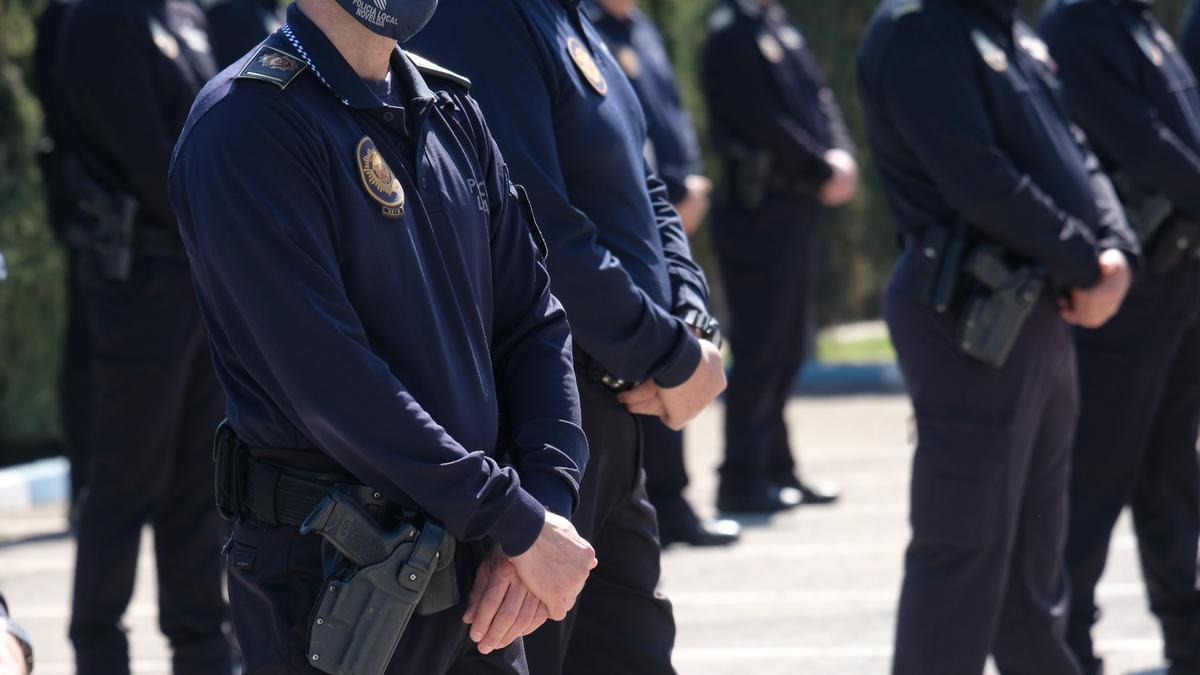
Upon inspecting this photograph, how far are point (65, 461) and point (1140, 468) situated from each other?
17.1ft

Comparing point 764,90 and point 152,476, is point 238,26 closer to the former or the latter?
point 152,476

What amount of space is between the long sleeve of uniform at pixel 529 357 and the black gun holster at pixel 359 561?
0.76 ft

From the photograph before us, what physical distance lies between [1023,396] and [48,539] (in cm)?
463

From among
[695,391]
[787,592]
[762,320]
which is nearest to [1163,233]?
[787,592]

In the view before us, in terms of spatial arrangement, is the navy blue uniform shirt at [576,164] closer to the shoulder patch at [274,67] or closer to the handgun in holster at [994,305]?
the shoulder patch at [274,67]

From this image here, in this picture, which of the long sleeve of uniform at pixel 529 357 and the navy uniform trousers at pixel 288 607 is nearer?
the navy uniform trousers at pixel 288 607

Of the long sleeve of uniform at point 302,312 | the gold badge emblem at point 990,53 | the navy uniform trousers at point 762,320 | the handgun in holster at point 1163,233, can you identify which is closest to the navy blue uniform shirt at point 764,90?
the navy uniform trousers at point 762,320

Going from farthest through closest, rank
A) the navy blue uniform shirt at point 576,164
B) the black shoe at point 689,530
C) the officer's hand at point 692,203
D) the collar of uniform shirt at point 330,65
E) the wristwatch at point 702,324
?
the officer's hand at point 692,203, the black shoe at point 689,530, the wristwatch at point 702,324, the navy blue uniform shirt at point 576,164, the collar of uniform shirt at point 330,65

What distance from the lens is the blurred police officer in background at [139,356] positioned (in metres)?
4.37

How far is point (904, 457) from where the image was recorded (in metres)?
8.18

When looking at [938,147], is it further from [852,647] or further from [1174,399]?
[852,647]

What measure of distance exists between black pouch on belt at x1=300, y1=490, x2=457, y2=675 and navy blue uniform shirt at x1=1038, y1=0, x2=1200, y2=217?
2.89 metres

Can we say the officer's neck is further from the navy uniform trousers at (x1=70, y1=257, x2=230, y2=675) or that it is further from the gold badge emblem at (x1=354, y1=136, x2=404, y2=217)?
the navy uniform trousers at (x1=70, y1=257, x2=230, y2=675)

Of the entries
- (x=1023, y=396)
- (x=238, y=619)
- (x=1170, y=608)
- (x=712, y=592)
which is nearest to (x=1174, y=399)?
(x=1170, y=608)
